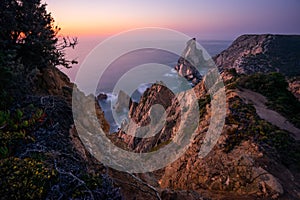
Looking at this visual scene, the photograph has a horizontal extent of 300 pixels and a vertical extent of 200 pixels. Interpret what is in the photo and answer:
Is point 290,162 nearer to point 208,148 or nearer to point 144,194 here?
point 208,148

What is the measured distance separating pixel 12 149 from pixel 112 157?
220 centimetres

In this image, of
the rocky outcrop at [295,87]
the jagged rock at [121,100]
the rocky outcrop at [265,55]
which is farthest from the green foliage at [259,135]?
the rocky outcrop at [265,55]

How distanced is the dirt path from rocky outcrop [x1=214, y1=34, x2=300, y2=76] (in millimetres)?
56876

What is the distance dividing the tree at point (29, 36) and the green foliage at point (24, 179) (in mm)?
5328

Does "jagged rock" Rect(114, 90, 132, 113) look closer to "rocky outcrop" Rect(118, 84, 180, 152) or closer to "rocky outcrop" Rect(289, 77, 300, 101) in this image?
"rocky outcrop" Rect(118, 84, 180, 152)

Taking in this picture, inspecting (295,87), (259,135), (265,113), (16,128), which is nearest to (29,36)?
(16,128)

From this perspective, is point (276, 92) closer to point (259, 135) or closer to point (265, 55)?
point (259, 135)

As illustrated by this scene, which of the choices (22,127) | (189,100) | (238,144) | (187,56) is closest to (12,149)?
(22,127)

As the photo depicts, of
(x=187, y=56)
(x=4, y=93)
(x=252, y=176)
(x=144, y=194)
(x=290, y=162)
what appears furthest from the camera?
(x=187, y=56)

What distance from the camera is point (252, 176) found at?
29.7ft

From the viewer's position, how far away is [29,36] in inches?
364

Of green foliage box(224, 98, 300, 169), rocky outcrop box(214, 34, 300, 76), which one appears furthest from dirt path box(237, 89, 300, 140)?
rocky outcrop box(214, 34, 300, 76)

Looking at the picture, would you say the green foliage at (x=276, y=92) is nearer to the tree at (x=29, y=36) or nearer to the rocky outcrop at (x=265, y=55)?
the tree at (x=29, y=36)

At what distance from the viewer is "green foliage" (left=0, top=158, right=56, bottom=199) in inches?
117
